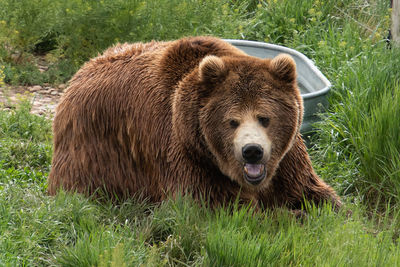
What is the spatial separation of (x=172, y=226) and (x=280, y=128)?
0.96 m

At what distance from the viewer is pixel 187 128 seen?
439 cm

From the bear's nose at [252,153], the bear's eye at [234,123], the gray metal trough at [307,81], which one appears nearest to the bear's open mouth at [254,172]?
the bear's nose at [252,153]

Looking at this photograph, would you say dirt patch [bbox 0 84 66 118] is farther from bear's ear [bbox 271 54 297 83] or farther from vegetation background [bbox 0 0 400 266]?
bear's ear [bbox 271 54 297 83]

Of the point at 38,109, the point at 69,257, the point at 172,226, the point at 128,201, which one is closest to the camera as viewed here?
the point at 69,257

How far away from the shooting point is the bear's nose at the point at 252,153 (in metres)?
4.01

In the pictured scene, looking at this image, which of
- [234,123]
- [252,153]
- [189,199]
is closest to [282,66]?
[234,123]

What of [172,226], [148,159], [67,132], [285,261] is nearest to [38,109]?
[67,132]

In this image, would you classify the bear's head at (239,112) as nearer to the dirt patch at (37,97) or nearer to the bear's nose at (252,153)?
the bear's nose at (252,153)

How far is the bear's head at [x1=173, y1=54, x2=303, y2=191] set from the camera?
4.21 metres

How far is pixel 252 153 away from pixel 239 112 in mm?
320

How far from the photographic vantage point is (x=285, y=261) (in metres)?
3.69

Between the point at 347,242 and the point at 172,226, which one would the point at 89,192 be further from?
the point at 347,242

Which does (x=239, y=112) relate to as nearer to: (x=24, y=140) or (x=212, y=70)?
(x=212, y=70)

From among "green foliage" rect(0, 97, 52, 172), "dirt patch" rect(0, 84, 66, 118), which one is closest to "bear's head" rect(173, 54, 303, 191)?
"green foliage" rect(0, 97, 52, 172)
